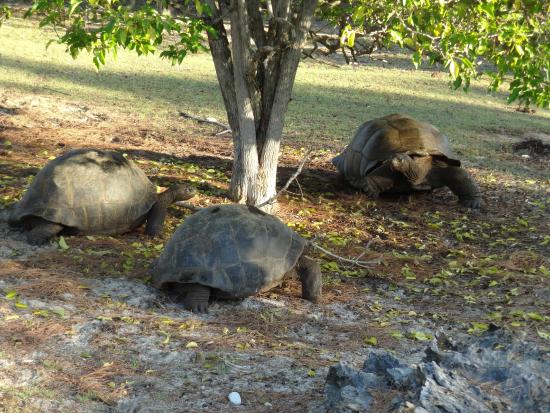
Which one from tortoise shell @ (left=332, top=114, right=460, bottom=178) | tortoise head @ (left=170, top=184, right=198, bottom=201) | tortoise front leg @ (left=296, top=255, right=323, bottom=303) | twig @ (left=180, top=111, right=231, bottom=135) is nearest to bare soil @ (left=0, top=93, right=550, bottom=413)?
tortoise front leg @ (left=296, top=255, right=323, bottom=303)

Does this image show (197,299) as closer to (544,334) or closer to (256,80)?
(544,334)

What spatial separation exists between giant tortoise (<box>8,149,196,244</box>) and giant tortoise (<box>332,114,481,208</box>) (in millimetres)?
2934

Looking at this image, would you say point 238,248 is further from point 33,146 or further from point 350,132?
point 350,132

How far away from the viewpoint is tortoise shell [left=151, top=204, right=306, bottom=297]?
5148 millimetres

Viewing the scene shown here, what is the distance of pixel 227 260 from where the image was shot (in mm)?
5203

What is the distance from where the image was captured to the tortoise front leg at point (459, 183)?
27.7 ft

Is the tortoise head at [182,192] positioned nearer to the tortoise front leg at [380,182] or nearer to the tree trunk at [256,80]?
the tree trunk at [256,80]

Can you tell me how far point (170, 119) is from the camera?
11672mm

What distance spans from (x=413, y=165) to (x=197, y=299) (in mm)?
4308

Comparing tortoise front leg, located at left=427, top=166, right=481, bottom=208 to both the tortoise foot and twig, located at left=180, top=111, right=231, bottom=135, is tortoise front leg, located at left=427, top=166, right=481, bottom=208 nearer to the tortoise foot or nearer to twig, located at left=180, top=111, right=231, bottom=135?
the tortoise foot

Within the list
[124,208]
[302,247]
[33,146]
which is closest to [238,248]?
[302,247]

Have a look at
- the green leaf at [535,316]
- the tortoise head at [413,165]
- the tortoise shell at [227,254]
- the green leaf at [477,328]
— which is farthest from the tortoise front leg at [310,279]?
the tortoise head at [413,165]

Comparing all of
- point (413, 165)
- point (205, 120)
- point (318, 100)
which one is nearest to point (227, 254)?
point (413, 165)

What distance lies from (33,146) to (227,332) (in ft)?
17.9
